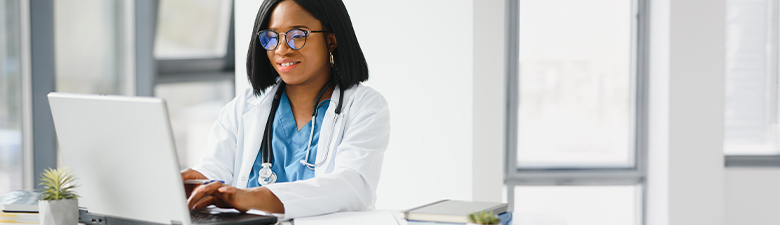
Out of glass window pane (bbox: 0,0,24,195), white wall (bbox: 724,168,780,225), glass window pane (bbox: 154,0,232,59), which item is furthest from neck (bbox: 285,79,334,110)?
white wall (bbox: 724,168,780,225)

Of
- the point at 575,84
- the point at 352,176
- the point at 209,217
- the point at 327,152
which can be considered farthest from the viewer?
the point at 575,84

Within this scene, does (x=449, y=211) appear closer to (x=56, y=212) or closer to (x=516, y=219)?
(x=516, y=219)

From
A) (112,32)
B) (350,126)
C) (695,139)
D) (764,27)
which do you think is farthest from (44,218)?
(764,27)

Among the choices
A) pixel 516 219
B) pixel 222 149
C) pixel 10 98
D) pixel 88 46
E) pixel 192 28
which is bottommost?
pixel 516 219

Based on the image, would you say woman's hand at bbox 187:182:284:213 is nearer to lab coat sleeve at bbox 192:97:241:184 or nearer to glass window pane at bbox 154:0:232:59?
lab coat sleeve at bbox 192:97:241:184

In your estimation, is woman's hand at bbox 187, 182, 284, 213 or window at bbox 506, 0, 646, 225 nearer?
woman's hand at bbox 187, 182, 284, 213

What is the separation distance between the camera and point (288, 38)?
1.42 metres

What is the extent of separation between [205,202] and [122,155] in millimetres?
246

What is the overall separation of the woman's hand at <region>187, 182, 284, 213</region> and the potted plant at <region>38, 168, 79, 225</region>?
0.19m

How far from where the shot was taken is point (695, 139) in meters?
2.75

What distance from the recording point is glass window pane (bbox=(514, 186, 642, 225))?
10.2 feet

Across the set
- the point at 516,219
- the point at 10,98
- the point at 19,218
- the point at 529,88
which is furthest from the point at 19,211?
the point at 529,88

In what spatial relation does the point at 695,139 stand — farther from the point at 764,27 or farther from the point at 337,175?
the point at 337,175

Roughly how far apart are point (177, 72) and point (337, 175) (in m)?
2.49
